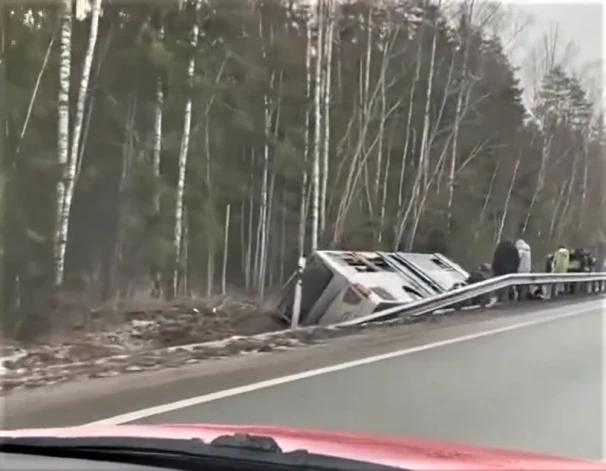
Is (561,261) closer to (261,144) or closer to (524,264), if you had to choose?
(524,264)

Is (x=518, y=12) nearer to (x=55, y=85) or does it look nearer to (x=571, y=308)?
(x=571, y=308)

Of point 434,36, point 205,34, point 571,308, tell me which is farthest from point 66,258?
point 571,308

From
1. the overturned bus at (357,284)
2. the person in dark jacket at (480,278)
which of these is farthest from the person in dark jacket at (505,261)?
the overturned bus at (357,284)

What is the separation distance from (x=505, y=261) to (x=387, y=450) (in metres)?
8.35

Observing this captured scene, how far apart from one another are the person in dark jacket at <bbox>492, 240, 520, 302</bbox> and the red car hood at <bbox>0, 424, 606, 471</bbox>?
7763 mm

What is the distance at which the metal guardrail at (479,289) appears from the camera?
25.8 ft

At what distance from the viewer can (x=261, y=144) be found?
7.00 metres

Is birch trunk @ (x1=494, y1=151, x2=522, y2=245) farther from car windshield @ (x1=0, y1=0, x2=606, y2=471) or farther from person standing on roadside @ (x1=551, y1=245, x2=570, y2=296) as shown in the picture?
person standing on roadside @ (x1=551, y1=245, x2=570, y2=296)

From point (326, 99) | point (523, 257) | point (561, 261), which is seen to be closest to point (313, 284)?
point (326, 99)

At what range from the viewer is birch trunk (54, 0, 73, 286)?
5562mm

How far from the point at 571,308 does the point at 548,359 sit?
325 cm

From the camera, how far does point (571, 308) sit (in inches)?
390

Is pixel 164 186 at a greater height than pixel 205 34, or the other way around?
pixel 205 34

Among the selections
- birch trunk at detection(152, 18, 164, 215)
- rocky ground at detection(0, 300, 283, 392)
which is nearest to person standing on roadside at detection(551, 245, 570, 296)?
rocky ground at detection(0, 300, 283, 392)
